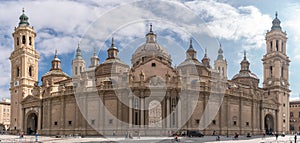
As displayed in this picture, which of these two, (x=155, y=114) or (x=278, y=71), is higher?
(x=278, y=71)

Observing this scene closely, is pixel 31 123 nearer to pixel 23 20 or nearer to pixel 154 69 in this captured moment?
pixel 23 20

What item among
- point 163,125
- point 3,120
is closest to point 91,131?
point 163,125

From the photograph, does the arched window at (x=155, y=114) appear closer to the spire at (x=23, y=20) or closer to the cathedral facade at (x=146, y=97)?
the cathedral facade at (x=146, y=97)

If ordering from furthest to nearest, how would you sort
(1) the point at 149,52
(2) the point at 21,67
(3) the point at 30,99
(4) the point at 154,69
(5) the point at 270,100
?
1. (2) the point at 21,67
2. (5) the point at 270,100
3. (3) the point at 30,99
4. (1) the point at 149,52
5. (4) the point at 154,69

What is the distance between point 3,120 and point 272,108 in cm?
8283

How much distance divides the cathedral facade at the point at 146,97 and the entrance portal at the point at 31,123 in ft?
0.68

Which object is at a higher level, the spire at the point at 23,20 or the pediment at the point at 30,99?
the spire at the point at 23,20

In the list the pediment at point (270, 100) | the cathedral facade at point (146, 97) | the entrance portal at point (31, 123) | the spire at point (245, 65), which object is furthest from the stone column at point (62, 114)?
the spire at point (245, 65)

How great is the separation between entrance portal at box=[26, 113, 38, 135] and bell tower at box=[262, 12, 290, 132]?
172 ft

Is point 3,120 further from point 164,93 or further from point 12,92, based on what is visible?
point 164,93

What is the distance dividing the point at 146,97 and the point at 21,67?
3606 centimetres

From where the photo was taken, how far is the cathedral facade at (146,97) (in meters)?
53.4

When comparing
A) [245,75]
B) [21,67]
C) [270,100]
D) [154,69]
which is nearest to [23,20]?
[21,67]

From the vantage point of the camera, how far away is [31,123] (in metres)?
74.7
